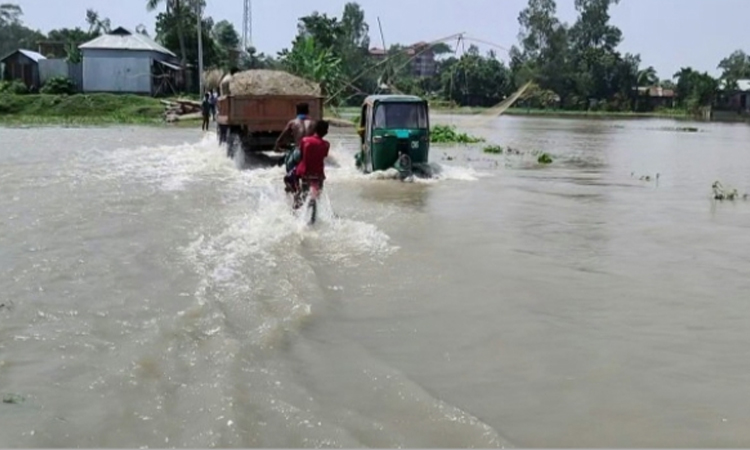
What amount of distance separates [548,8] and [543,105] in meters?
19.8

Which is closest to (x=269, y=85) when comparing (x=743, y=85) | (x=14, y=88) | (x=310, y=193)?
(x=310, y=193)

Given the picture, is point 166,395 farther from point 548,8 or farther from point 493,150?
point 548,8

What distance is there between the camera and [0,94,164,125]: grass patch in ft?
143

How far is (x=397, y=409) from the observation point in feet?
14.6

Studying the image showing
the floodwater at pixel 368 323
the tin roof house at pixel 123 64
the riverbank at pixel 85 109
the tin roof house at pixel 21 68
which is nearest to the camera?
the floodwater at pixel 368 323

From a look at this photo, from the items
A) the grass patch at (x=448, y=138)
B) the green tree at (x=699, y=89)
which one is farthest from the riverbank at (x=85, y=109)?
the green tree at (x=699, y=89)

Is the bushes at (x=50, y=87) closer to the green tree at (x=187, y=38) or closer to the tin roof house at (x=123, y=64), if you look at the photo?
the tin roof house at (x=123, y=64)

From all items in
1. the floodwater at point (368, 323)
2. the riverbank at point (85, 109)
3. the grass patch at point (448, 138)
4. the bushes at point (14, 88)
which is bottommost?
the floodwater at point (368, 323)

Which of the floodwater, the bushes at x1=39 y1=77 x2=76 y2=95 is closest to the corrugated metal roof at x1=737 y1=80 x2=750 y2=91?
the bushes at x1=39 y1=77 x2=76 y2=95

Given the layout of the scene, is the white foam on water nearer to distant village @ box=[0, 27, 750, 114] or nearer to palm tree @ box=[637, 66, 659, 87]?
distant village @ box=[0, 27, 750, 114]

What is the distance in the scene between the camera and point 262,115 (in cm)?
1809

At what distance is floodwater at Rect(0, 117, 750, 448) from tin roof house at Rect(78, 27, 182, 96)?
40.7 meters

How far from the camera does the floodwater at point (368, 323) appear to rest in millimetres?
4297

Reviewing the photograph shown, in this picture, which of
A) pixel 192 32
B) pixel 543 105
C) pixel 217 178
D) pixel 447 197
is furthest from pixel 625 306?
pixel 543 105
